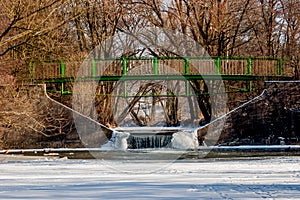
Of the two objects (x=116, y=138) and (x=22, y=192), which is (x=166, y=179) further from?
(x=116, y=138)

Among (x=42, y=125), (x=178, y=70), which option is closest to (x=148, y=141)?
(x=178, y=70)

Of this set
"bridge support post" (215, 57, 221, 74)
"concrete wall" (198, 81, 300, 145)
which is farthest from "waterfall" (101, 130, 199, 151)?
"bridge support post" (215, 57, 221, 74)

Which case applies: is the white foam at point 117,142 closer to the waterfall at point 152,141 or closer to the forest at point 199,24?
the waterfall at point 152,141

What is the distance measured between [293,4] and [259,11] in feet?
5.81

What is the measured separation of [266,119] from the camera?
22.3m

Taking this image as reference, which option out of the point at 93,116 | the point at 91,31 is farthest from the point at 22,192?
the point at 91,31

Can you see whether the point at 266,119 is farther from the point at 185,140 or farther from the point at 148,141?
the point at 148,141

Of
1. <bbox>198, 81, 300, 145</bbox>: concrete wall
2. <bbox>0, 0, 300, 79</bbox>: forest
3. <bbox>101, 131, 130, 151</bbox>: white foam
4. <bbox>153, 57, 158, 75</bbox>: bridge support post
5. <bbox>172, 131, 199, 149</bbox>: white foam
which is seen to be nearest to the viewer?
<bbox>198, 81, 300, 145</bbox>: concrete wall

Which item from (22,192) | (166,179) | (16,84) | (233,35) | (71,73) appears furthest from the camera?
(233,35)

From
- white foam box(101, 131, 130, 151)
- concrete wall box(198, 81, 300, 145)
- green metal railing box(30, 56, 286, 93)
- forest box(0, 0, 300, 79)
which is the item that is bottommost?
white foam box(101, 131, 130, 151)

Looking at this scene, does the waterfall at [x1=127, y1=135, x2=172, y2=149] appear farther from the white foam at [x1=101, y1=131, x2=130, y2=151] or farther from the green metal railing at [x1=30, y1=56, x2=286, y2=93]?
the green metal railing at [x1=30, y1=56, x2=286, y2=93]

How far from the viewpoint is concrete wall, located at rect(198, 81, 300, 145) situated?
2205 cm

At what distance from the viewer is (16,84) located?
825 inches

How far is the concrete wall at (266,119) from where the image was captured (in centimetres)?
2205
